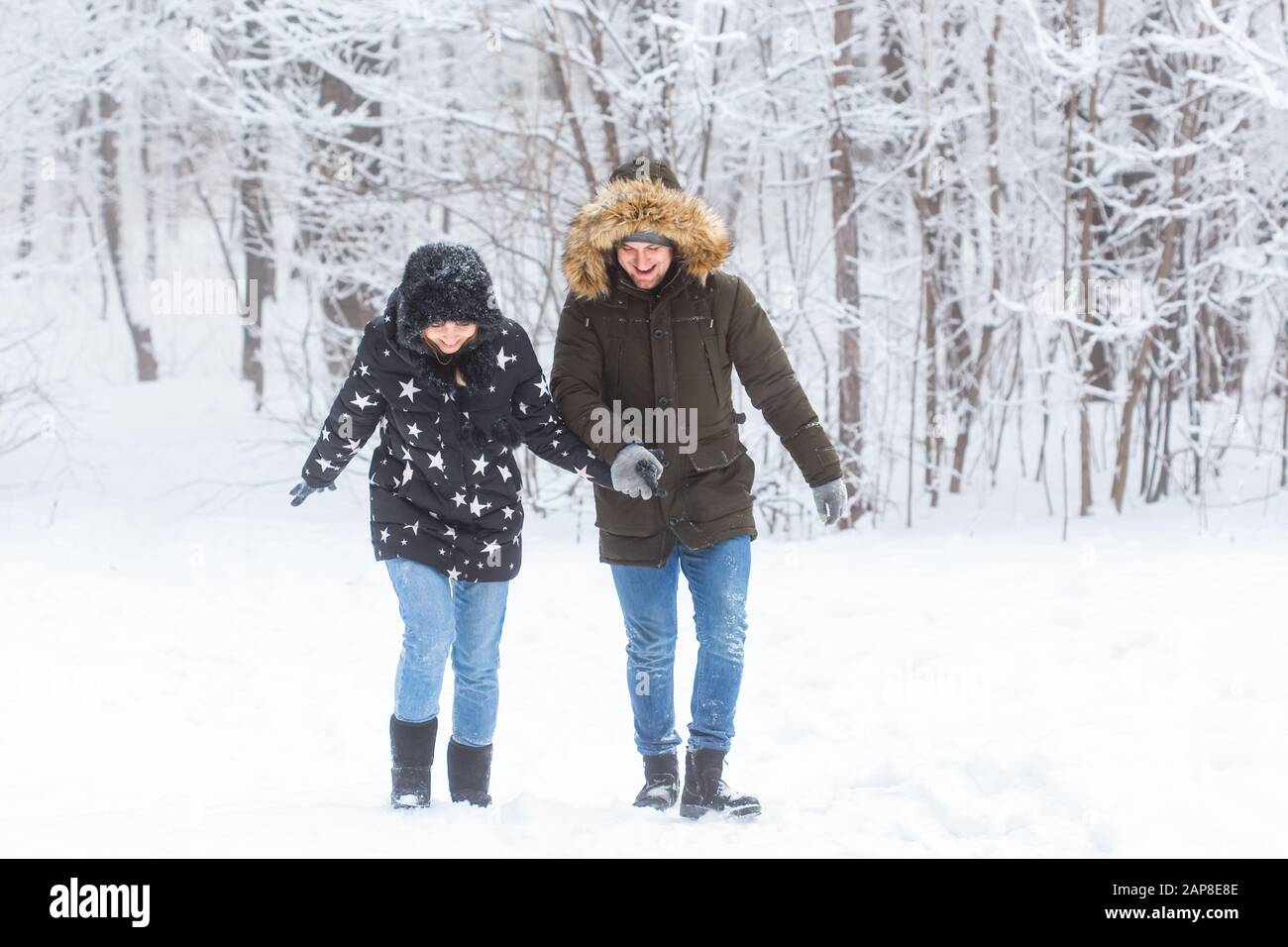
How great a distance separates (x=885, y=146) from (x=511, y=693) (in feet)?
19.8

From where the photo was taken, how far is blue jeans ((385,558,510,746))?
141 inches

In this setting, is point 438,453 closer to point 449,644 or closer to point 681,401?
point 449,644

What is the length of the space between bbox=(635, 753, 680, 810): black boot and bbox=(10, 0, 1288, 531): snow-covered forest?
467 cm

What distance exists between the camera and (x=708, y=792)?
3748 millimetres

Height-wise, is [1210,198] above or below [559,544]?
above

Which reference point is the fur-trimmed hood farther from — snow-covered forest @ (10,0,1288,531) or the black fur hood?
snow-covered forest @ (10,0,1288,531)

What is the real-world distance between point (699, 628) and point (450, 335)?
1.11 m

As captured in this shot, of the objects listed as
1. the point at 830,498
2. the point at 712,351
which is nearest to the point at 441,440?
the point at 712,351

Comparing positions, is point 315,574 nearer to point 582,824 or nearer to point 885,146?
point 582,824

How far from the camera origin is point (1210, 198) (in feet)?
26.6

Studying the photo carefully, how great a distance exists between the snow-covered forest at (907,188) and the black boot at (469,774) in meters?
4.75
